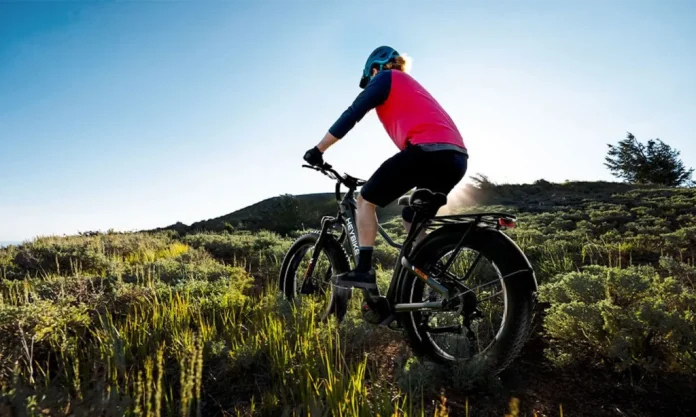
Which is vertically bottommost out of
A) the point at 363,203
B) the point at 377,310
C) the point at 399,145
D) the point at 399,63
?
the point at 377,310

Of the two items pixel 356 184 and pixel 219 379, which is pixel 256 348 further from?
pixel 356 184

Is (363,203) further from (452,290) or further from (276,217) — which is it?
(276,217)

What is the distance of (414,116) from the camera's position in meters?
3.35

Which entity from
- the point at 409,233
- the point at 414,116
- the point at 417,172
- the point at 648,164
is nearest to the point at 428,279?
the point at 409,233

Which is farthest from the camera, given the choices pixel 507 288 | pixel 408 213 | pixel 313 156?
pixel 313 156

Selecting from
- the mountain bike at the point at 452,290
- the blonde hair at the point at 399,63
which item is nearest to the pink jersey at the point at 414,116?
the blonde hair at the point at 399,63

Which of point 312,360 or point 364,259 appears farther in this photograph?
point 364,259

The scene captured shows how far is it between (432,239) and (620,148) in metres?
34.3

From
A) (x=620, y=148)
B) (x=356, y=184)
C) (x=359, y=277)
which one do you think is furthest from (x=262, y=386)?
(x=620, y=148)

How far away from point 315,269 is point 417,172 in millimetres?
2089

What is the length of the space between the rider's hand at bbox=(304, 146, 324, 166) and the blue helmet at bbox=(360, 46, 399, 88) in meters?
0.84

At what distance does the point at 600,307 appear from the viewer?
9.57ft

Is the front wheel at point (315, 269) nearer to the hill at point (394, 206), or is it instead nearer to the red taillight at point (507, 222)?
the red taillight at point (507, 222)

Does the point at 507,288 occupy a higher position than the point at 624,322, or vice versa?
the point at 507,288
